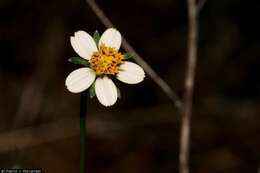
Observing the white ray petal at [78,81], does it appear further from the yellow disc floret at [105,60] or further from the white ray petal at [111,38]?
the white ray petal at [111,38]

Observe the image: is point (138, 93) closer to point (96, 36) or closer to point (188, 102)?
point (188, 102)

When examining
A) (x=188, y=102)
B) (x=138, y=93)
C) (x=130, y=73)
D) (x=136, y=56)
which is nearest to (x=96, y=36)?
(x=130, y=73)

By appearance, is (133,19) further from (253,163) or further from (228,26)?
(253,163)

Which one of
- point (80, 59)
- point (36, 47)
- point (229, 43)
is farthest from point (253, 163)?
point (80, 59)

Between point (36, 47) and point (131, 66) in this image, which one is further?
point (36, 47)

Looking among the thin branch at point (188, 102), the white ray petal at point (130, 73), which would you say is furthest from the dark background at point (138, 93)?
the white ray petal at point (130, 73)

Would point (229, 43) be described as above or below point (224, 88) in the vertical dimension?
above
